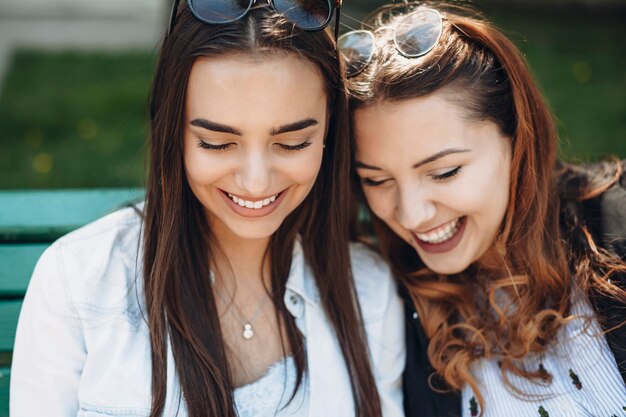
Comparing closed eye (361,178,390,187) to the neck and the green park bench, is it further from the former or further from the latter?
the green park bench

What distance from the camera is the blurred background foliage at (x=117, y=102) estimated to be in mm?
4777

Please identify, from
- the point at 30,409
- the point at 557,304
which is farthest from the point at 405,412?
the point at 30,409

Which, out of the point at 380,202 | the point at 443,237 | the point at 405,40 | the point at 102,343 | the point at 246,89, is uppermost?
the point at 405,40

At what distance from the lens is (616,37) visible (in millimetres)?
6699

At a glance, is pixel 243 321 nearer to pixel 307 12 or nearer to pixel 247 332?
pixel 247 332

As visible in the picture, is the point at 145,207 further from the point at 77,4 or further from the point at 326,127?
the point at 77,4

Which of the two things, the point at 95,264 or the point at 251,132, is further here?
the point at 95,264

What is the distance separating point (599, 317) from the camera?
8.09 ft

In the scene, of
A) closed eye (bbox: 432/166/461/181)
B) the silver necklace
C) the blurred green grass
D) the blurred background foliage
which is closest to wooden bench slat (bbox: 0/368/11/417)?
the silver necklace

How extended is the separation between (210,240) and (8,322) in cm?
72

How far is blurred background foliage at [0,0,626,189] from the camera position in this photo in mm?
4777

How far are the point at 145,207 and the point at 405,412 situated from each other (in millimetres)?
1081

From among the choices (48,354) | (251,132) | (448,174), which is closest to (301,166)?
(251,132)

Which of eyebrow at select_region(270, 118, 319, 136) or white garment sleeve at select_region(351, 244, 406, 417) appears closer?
eyebrow at select_region(270, 118, 319, 136)
